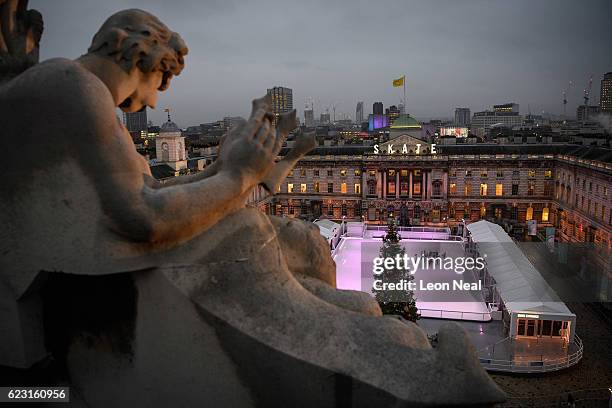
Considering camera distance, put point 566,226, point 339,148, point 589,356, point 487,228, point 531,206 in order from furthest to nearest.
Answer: point 339,148 < point 531,206 < point 566,226 < point 487,228 < point 589,356

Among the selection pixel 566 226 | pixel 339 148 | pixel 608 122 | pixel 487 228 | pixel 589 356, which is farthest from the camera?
pixel 608 122

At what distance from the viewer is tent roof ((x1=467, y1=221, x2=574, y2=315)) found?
23984 millimetres

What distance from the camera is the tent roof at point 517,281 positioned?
24.0 m

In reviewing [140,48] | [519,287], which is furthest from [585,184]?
[140,48]

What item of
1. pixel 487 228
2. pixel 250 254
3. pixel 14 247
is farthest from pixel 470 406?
pixel 487 228

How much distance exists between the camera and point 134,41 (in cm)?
333

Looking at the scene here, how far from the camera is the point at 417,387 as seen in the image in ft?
9.01

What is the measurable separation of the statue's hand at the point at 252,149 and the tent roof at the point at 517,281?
75.1 feet

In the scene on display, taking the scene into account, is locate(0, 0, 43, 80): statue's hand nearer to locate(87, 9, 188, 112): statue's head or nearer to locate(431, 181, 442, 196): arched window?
locate(87, 9, 188, 112): statue's head

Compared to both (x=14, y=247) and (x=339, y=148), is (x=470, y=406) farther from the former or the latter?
(x=339, y=148)

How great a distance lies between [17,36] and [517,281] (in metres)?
26.3

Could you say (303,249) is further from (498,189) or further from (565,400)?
(498,189)

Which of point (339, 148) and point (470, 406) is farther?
point (339, 148)

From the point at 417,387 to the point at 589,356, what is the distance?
2534cm
